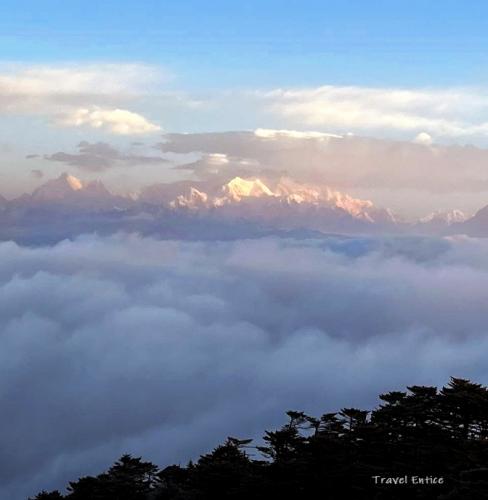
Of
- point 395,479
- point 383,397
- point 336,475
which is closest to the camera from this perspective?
point 395,479

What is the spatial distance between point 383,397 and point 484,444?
19.1 metres

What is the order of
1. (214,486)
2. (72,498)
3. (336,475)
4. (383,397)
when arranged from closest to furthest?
(336,475) → (214,486) → (383,397) → (72,498)

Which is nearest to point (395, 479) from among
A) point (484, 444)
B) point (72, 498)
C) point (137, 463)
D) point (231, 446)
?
point (484, 444)

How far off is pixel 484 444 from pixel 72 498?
42962 mm

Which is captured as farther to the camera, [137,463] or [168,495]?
[137,463]

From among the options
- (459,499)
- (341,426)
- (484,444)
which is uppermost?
(341,426)

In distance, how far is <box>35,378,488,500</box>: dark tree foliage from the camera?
51.0 metres

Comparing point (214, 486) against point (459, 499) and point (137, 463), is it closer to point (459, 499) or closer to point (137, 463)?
point (137, 463)

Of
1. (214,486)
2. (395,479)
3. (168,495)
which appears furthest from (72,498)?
(395,479)

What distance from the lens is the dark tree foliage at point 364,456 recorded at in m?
51.0

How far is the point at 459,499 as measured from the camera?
39.0 meters

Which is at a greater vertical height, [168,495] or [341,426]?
[341,426]

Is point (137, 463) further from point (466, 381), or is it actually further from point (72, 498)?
point (466, 381)

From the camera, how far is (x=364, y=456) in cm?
5628
